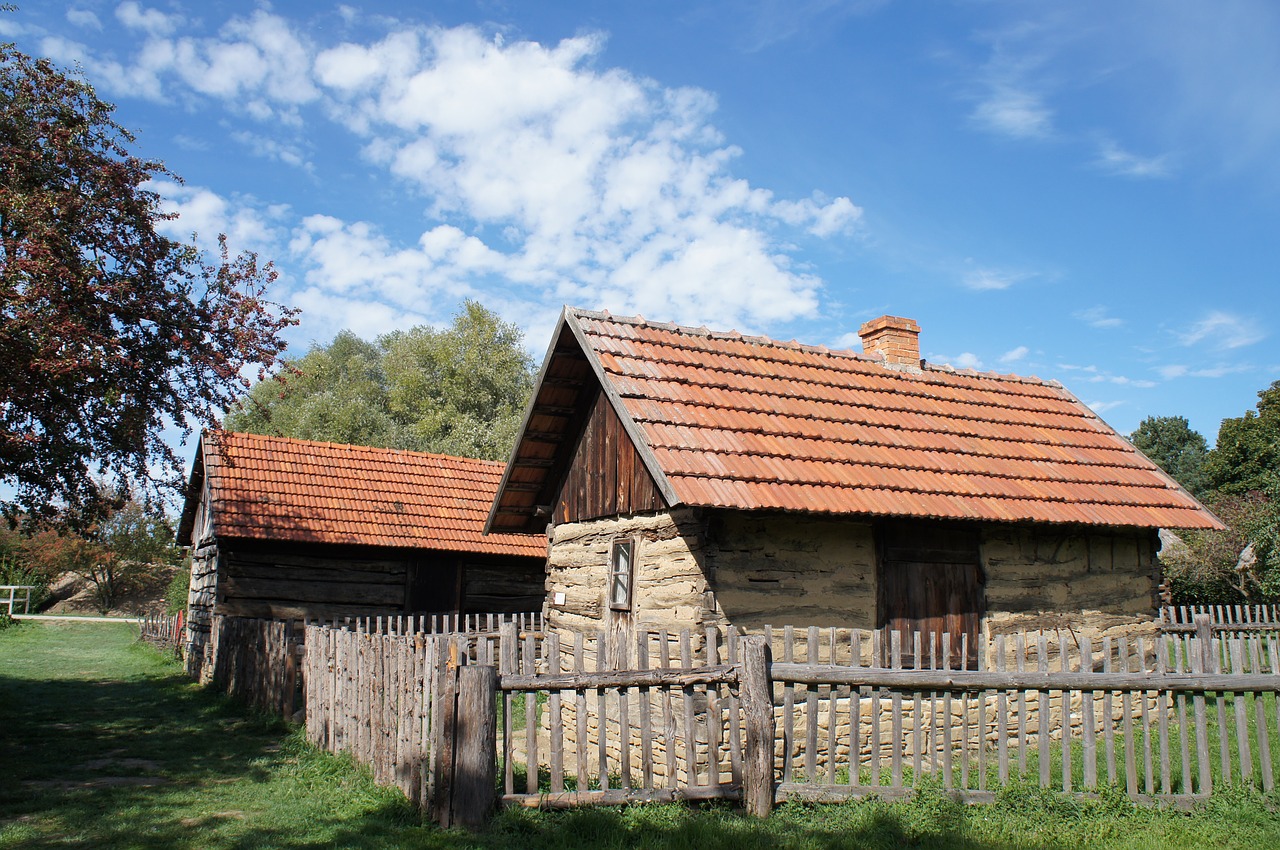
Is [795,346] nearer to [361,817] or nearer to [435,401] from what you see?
[361,817]

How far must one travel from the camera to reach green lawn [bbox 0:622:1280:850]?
5859 mm

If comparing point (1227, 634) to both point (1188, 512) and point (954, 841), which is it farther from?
point (954, 841)

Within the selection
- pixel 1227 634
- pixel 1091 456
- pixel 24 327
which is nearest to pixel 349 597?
pixel 24 327

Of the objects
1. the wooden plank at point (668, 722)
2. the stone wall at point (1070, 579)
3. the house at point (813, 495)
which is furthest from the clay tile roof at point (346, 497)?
the wooden plank at point (668, 722)

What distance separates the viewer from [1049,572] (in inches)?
415

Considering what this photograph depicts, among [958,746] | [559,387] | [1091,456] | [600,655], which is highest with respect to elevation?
[559,387]

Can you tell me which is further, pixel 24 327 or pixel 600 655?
pixel 24 327

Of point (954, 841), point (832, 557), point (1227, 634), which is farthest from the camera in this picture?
point (1227, 634)

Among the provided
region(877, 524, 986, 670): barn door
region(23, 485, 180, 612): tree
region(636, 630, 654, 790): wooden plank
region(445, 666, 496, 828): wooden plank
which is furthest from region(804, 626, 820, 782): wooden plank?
region(23, 485, 180, 612): tree

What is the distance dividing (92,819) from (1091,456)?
480 inches

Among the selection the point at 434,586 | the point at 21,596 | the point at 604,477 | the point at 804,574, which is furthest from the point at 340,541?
the point at 21,596

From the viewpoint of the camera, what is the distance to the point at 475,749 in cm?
612

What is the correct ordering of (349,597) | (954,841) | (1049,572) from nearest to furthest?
(954,841) < (1049,572) < (349,597)

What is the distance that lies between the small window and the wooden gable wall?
1.28 feet
